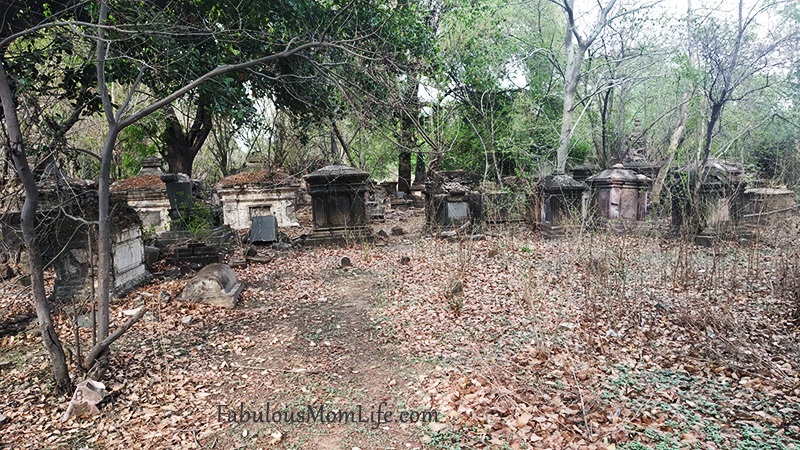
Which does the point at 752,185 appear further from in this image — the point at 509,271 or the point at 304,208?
the point at 304,208

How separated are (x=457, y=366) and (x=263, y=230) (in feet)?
24.8

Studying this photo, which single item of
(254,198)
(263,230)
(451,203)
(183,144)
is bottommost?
(263,230)

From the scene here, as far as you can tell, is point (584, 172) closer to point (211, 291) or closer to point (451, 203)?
point (451, 203)

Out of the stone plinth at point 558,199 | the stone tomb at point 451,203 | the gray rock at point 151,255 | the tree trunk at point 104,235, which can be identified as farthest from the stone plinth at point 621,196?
the tree trunk at point 104,235

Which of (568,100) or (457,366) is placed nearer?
(457,366)

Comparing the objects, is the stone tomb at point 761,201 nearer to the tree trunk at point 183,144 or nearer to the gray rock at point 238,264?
the gray rock at point 238,264

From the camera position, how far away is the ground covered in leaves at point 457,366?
9.41 feet

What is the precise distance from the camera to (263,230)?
402 inches

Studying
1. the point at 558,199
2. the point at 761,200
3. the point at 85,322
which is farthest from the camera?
the point at 558,199

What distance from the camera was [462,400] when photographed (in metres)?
3.22

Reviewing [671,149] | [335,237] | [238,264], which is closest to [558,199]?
[671,149]

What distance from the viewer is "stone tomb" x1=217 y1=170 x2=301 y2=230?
39.8 feet

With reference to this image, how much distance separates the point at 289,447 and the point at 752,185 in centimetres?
1185

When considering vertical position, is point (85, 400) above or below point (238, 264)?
below
